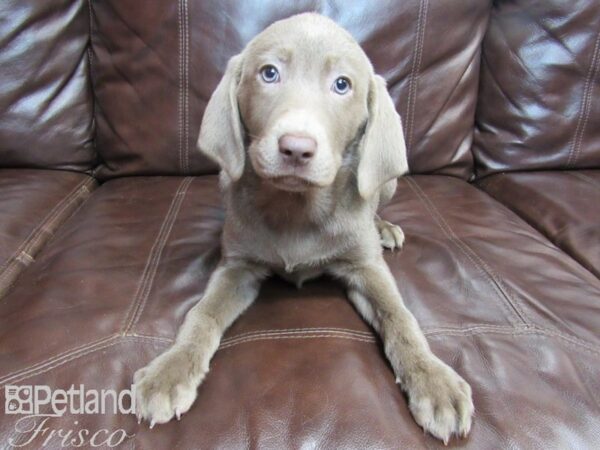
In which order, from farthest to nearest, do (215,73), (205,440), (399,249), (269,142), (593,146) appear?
1. (593,146)
2. (215,73)
3. (399,249)
4. (269,142)
5. (205,440)

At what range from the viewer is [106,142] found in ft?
7.11

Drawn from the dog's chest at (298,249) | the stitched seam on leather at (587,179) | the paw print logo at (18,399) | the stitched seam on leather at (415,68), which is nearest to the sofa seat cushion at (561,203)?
the stitched seam on leather at (587,179)

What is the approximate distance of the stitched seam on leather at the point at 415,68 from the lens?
2.06 metres

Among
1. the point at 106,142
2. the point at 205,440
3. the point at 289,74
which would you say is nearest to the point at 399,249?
the point at 289,74

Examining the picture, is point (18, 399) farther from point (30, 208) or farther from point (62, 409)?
point (30, 208)

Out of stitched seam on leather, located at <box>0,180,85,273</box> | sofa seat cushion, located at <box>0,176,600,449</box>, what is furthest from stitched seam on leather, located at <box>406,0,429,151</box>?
stitched seam on leather, located at <box>0,180,85,273</box>

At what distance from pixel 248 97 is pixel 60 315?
74 cm

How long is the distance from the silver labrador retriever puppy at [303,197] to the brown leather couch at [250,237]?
5 cm

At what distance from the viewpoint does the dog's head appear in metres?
1.27

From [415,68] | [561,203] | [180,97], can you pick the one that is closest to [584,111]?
[561,203]

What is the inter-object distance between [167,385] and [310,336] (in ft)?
1.14

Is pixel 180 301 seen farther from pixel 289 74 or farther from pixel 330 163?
pixel 289 74

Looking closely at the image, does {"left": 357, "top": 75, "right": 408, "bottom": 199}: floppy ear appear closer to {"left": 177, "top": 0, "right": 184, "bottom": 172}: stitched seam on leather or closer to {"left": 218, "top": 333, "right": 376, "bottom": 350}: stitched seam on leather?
{"left": 218, "top": 333, "right": 376, "bottom": 350}: stitched seam on leather

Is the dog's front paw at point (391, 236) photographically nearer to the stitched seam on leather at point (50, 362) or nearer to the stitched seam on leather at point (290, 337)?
the stitched seam on leather at point (290, 337)
